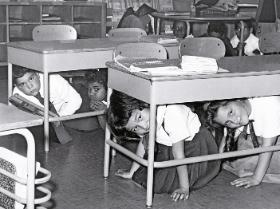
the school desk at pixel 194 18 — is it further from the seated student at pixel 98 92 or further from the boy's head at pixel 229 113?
the boy's head at pixel 229 113

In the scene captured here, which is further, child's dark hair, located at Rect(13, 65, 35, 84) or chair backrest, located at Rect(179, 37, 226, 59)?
chair backrest, located at Rect(179, 37, 226, 59)

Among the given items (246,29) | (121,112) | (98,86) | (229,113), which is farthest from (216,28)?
(121,112)

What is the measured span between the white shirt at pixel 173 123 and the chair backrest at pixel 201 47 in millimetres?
881

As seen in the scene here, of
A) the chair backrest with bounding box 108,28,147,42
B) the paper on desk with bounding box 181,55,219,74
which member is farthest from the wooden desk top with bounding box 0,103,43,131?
the chair backrest with bounding box 108,28,147,42

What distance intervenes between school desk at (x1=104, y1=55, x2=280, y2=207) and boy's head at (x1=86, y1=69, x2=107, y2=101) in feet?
2.92

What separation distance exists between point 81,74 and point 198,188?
73.3 inches

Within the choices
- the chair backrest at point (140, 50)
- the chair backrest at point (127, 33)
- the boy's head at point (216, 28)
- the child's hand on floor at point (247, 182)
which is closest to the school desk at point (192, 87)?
the child's hand on floor at point (247, 182)

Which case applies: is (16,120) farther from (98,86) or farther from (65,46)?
(98,86)

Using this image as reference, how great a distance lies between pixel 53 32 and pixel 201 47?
1180 mm

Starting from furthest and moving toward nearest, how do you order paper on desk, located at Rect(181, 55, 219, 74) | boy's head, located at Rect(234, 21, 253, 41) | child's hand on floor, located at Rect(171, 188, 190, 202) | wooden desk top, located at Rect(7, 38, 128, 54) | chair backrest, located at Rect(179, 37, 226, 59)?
boy's head, located at Rect(234, 21, 253, 41) < chair backrest, located at Rect(179, 37, 226, 59) < wooden desk top, located at Rect(7, 38, 128, 54) < child's hand on floor, located at Rect(171, 188, 190, 202) < paper on desk, located at Rect(181, 55, 219, 74)

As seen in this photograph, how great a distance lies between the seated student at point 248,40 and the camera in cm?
559

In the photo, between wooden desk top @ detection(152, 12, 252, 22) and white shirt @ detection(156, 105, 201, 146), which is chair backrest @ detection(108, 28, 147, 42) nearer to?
white shirt @ detection(156, 105, 201, 146)

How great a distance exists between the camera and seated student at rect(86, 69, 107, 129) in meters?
3.73

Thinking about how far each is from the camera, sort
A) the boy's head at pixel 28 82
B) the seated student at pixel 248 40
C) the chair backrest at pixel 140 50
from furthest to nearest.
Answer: the seated student at pixel 248 40 < the boy's head at pixel 28 82 < the chair backrest at pixel 140 50
